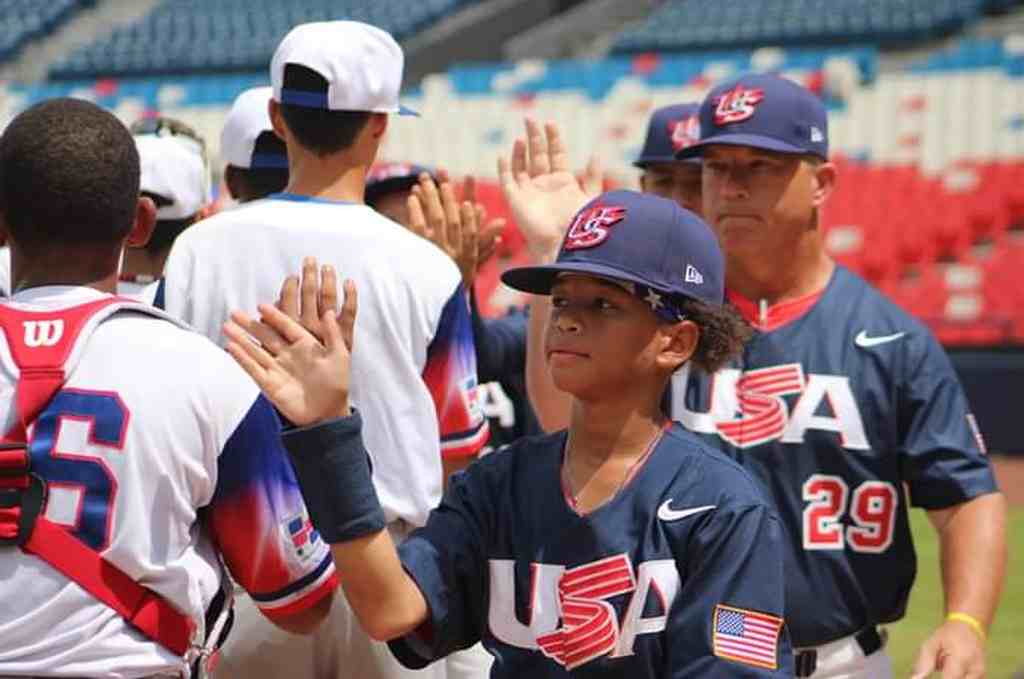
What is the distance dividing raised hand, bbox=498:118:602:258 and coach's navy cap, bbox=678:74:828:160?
1.04ft

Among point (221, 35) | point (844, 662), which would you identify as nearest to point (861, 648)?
point (844, 662)

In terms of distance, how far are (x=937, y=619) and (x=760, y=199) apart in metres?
4.58

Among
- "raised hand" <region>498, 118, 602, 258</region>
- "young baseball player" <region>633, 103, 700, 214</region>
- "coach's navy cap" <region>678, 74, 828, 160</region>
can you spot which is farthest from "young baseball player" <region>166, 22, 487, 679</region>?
"young baseball player" <region>633, 103, 700, 214</region>

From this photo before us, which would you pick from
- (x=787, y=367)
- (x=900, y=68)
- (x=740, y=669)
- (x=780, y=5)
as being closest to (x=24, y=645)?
(x=740, y=669)

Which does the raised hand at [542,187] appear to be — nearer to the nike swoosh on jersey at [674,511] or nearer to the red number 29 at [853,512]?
the red number 29 at [853,512]

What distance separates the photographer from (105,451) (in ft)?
8.29

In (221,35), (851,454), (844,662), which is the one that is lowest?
(221,35)

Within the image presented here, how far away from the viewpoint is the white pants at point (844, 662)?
3.82 m

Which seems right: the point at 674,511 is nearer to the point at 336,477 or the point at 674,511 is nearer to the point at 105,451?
the point at 336,477

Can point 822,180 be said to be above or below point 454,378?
above

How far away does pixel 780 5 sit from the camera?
21.9 m

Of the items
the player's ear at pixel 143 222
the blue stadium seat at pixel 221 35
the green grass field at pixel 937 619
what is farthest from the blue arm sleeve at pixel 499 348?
the blue stadium seat at pixel 221 35

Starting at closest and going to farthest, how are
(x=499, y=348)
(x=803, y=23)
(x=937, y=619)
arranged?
1. (x=499, y=348)
2. (x=937, y=619)
3. (x=803, y=23)

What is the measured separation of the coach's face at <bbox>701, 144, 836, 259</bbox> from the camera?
13.4ft
